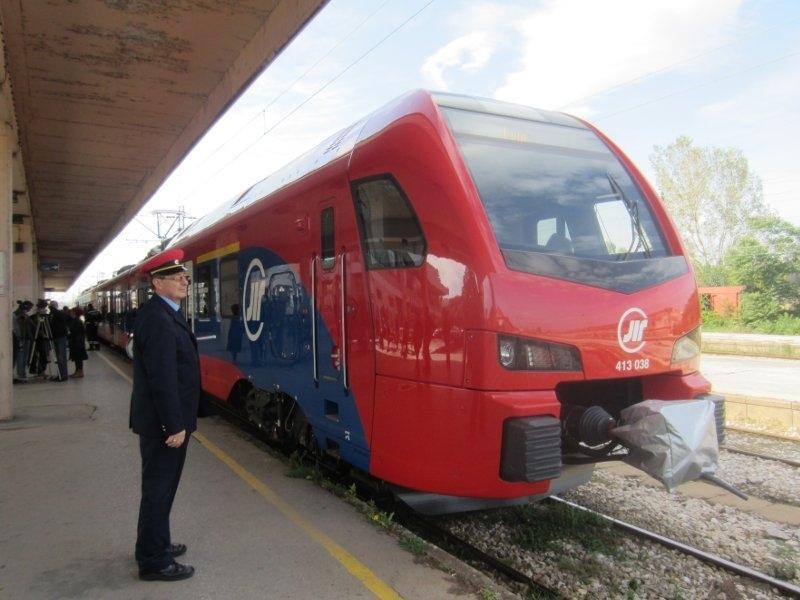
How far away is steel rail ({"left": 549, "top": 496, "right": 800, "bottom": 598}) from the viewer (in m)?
3.66

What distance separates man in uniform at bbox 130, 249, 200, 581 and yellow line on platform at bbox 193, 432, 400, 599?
836 mm

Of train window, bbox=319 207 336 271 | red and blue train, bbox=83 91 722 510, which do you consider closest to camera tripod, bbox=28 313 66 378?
red and blue train, bbox=83 91 722 510

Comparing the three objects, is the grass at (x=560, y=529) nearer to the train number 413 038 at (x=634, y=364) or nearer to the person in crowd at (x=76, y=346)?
the train number 413 038 at (x=634, y=364)

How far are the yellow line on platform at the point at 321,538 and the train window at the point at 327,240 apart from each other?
1787 millimetres

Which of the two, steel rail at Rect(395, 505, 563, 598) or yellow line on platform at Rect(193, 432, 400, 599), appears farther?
steel rail at Rect(395, 505, 563, 598)

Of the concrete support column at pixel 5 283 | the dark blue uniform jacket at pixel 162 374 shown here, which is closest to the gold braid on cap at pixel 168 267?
the dark blue uniform jacket at pixel 162 374

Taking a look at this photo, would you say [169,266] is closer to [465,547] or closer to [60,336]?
[465,547]

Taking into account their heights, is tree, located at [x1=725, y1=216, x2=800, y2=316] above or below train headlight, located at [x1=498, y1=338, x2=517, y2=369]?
above

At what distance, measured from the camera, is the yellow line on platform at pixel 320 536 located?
131 inches

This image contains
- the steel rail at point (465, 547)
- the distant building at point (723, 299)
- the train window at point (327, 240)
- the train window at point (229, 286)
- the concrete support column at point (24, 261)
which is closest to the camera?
the steel rail at point (465, 547)

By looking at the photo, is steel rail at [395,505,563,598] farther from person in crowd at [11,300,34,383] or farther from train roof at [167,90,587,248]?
person in crowd at [11,300,34,383]

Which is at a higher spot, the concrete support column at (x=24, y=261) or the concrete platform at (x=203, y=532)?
the concrete support column at (x=24, y=261)

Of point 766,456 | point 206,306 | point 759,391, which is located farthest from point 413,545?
point 759,391

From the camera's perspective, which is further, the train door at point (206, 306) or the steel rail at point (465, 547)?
the train door at point (206, 306)
